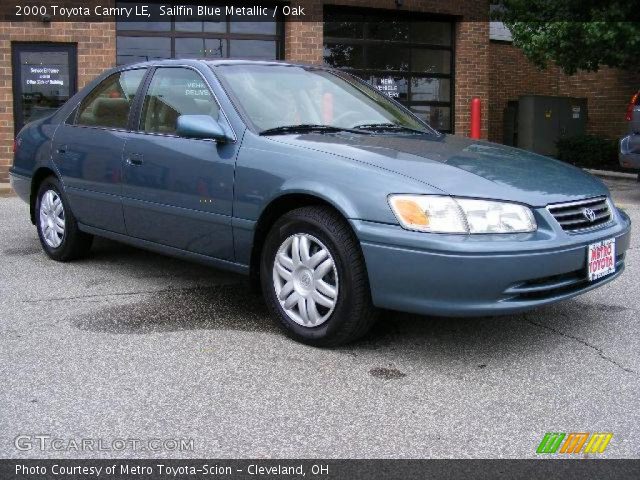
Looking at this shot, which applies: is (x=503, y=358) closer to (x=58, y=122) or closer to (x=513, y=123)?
(x=58, y=122)

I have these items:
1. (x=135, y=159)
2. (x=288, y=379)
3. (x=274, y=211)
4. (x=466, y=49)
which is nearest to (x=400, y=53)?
(x=466, y=49)

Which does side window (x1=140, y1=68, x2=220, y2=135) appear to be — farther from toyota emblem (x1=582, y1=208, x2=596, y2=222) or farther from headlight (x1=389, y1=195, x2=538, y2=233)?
toyota emblem (x1=582, y1=208, x2=596, y2=222)

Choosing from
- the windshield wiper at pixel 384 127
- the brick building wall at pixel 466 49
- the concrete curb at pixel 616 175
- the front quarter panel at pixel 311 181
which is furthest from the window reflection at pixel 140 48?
the front quarter panel at pixel 311 181

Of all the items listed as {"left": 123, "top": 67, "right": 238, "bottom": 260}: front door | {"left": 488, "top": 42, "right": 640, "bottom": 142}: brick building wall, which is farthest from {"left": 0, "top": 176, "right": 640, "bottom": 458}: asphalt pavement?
{"left": 488, "top": 42, "right": 640, "bottom": 142}: brick building wall

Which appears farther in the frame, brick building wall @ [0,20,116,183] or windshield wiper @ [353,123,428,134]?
brick building wall @ [0,20,116,183]

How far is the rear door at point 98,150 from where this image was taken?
5309 mm

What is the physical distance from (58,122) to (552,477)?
15.4 feet

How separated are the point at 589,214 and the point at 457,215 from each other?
0.87 m

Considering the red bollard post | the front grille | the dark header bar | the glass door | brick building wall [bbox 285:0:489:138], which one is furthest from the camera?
brick building wall [bbox 285:0:489:138]

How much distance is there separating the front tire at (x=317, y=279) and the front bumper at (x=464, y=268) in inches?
4.5

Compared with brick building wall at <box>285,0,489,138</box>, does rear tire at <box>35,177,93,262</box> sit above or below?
below

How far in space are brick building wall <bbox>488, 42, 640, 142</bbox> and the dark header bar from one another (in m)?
16.1

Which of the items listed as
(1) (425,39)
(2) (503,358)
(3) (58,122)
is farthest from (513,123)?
(2) (503,358)

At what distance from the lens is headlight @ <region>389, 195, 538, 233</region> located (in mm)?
3605
